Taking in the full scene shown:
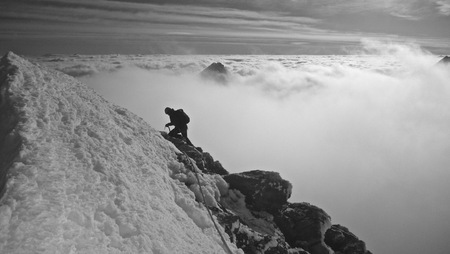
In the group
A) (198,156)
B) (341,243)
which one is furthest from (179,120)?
(341,243)

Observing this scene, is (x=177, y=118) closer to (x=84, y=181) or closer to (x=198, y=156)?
(x=198, y=156)

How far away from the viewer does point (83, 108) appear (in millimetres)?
18672

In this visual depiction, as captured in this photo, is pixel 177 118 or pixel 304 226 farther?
pixel 177 118

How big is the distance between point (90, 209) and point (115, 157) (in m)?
4.94

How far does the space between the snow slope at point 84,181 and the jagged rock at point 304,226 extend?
795cm

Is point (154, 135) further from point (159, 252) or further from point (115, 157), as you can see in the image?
point (159, 252)

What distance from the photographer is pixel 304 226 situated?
24781mm

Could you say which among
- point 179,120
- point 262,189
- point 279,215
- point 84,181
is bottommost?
point 84,181

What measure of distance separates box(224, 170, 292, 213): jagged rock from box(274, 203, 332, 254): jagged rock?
1138 mm

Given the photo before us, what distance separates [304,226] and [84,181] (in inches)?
770

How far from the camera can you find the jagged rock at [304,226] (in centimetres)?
2398

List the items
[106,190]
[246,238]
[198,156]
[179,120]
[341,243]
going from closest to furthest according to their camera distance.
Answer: [106,190]
[246,238]
[198,156]
[341,243]
[179,120]

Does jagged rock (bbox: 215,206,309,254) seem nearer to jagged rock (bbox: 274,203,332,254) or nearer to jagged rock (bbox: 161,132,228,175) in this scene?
jagged rock (bbox: 274,203,332,254)

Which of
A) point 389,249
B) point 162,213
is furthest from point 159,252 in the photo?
point 389,249
